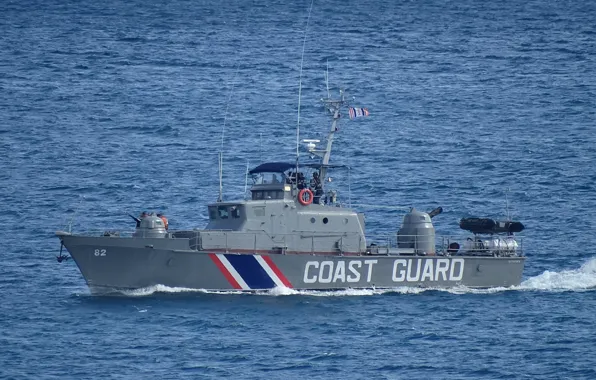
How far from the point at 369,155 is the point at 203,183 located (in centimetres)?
1135

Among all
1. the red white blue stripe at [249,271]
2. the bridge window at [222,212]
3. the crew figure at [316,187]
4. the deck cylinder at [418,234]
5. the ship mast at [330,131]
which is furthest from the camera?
the deck cylinder at [418,234]

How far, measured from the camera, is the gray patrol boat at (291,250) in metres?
50.4

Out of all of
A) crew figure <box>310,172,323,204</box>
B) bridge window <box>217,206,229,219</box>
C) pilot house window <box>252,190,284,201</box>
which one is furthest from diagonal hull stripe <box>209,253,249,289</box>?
crew figure <box>310,172,323,204</box>

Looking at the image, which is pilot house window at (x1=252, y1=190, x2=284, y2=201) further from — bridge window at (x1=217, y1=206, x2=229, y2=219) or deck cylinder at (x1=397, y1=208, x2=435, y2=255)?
deck cylinder at (x1=397, y1=208, x2=435, y2=255)

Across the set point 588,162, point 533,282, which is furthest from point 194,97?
point 533,282

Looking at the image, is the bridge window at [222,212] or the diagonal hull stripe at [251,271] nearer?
the diagonal hull stripe at [251,271]

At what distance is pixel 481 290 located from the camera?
55281 mm

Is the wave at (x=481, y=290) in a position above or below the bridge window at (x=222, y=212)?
below

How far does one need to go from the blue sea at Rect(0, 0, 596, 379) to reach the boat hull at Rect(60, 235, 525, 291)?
54 cm

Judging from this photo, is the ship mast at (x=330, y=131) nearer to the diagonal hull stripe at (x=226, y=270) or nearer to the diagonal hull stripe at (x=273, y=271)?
the diagonal hull stripe at (x=273, y=271)

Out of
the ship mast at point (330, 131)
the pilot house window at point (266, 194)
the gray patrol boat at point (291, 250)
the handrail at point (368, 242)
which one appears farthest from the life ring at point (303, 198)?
the ship mast at point (330, 131)

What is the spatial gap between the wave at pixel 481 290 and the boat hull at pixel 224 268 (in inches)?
7.2

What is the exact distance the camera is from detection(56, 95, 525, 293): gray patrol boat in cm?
5044

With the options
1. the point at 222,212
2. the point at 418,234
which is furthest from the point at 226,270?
the point at 418,234
